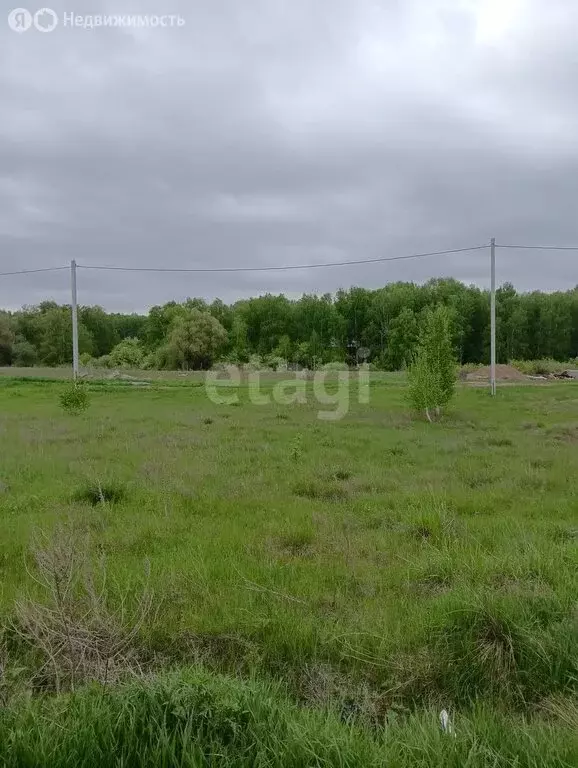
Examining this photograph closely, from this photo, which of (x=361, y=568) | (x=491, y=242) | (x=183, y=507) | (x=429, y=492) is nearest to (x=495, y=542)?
(x=361, y=568)

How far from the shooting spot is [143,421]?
15930mm

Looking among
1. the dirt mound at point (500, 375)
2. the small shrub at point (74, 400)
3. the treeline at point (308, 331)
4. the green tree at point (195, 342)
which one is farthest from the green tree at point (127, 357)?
the small shrub at point (74, 400)

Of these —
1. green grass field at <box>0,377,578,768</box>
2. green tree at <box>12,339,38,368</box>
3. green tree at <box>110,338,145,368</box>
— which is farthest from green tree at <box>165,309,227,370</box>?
green grass field at <box>0,377,578,768</box>

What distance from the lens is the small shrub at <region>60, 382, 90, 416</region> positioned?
57.1 ft

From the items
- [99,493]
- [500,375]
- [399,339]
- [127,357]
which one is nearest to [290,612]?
[99,493]

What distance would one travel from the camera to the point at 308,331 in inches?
2598

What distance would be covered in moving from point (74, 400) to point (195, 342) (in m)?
38.6

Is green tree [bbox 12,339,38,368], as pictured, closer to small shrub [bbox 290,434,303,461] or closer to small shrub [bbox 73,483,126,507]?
small shrub [bbox 290,434,303,461]

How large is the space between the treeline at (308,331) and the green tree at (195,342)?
0.10 m

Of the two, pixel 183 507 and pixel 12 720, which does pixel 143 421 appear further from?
pixel 12 720

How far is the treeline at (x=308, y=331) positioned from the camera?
56.9m

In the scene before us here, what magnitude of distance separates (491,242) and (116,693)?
2415 cm

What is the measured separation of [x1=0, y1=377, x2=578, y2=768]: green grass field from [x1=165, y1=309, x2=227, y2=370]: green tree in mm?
46844

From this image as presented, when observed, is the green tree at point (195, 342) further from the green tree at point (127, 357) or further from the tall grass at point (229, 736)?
the tall grass at point (229, 736)
